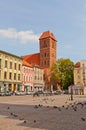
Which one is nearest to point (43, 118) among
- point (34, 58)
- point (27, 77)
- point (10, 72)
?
point (10, 72)

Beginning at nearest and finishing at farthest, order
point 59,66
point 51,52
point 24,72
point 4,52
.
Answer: point 4,52 → point 24,72 → point 59,66 → point 51,52

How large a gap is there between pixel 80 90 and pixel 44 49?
48.3 metres

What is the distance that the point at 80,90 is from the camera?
253 feet

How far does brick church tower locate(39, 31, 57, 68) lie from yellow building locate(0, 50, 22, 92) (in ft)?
133

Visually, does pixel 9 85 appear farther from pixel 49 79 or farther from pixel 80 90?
pixel 49 79

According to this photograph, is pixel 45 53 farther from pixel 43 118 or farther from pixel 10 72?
pixel 43 118

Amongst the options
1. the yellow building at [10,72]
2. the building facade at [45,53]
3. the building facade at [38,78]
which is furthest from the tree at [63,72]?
the yellow building at [10,72]

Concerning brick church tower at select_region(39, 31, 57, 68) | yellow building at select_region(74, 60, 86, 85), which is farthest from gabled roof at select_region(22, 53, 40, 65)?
yellow building at select_region(74, 60, 86, 85)

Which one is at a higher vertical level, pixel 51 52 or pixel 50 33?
pixel 50 33

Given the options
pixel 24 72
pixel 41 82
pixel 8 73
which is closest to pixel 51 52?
pixel 41 82

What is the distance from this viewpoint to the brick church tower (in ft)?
387

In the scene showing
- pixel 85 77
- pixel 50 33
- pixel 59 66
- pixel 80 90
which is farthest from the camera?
pixel 50 33

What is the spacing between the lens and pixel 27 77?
86.1 metres

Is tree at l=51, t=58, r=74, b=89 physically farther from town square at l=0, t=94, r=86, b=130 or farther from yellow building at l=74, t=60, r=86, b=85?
town square at l=0, t=94, r=86, b=130
